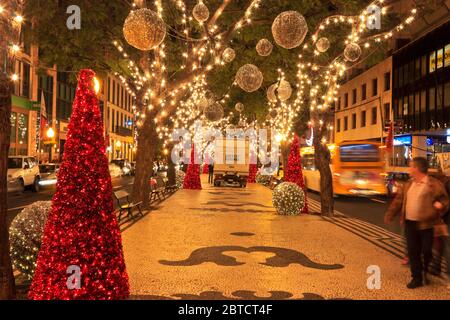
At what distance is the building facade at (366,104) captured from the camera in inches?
1629

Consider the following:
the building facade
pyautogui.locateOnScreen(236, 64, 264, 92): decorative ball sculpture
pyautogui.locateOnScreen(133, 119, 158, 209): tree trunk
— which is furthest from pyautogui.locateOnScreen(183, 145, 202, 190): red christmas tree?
the building facade

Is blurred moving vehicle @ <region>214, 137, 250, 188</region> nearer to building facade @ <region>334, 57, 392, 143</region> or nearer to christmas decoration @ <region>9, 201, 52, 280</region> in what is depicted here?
building facade @ <region>334, 57, 392, 143</region>

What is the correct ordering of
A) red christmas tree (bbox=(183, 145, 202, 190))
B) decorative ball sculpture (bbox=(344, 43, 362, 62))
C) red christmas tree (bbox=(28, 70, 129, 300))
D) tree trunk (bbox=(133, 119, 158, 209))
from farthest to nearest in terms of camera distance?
red christmas tree (bbox=(183, 145, 202, 190))
tree trunk (bbox=(133, 119, 158, 209))
decorative ball sculpture (bbox=(344, 43, 362, 62))
red christmas tree (bbox=(28, 70, 129, 300))

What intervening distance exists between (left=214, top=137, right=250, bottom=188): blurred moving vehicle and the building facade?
11.3 metres

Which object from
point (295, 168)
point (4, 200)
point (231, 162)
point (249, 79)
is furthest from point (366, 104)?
point (4, 200)

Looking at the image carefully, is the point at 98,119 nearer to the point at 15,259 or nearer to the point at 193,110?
the point at 15,259

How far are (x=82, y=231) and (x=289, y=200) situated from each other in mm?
10919

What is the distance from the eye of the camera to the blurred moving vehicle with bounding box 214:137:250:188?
33344 mm

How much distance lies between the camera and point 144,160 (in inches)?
683

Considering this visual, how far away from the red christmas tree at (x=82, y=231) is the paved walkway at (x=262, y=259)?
0.99 m

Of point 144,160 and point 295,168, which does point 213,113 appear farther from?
point 144,160

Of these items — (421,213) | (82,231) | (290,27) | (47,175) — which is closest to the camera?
(82,231)
